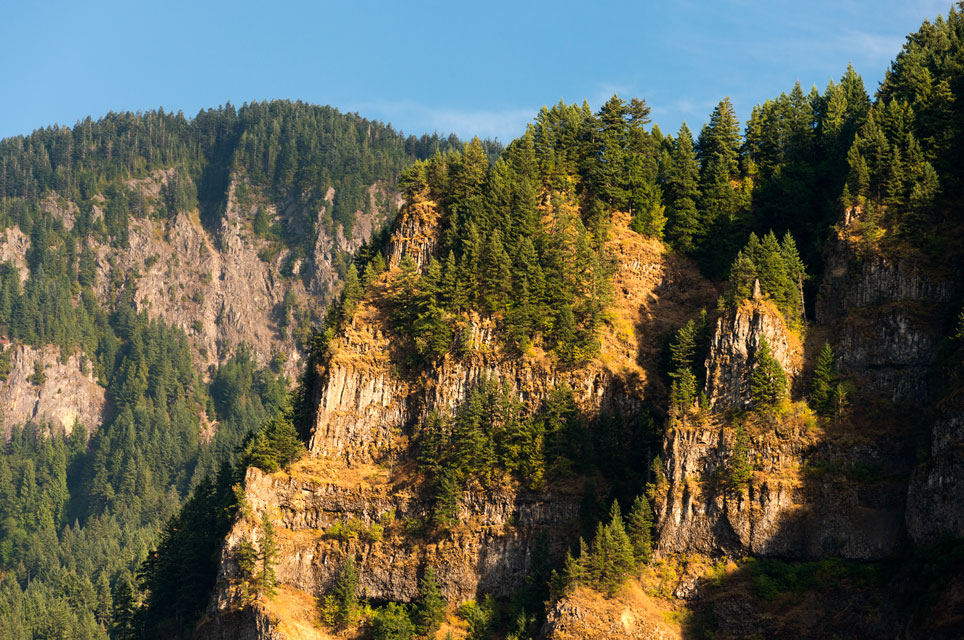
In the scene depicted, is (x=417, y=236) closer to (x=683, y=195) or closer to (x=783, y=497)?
(x=683, y=195)

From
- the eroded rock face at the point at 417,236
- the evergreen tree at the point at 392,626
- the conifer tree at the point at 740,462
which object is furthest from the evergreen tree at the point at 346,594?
the conifer tree at the point at 740,462

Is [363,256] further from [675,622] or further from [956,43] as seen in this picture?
[956,43]

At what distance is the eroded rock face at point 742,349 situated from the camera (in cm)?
9050

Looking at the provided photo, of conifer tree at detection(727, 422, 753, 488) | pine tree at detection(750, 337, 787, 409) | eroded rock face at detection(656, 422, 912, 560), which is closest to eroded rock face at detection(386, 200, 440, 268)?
eroded rock face at detection(656, 422, 912, 560)

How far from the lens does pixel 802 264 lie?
317 ft

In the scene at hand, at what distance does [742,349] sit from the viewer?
91.1 meters

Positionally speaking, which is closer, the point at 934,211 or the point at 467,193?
the point at 934,211

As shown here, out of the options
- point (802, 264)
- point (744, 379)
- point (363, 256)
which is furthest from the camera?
point (363, 256)

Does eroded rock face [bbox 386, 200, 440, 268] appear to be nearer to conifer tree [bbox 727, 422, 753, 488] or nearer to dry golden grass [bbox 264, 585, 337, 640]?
dry golden grass [bbox 264, 585, 337, 640]

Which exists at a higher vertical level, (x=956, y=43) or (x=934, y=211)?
(x=956, y=43)

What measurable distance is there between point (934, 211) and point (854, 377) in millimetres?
14353

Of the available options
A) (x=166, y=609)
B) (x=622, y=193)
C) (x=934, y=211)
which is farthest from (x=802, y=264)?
(x=166, y=609)

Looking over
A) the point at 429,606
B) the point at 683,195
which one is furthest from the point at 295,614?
the point at 683,195

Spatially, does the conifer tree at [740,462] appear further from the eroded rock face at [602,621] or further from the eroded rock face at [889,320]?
the eroded rock face at [602,621]
